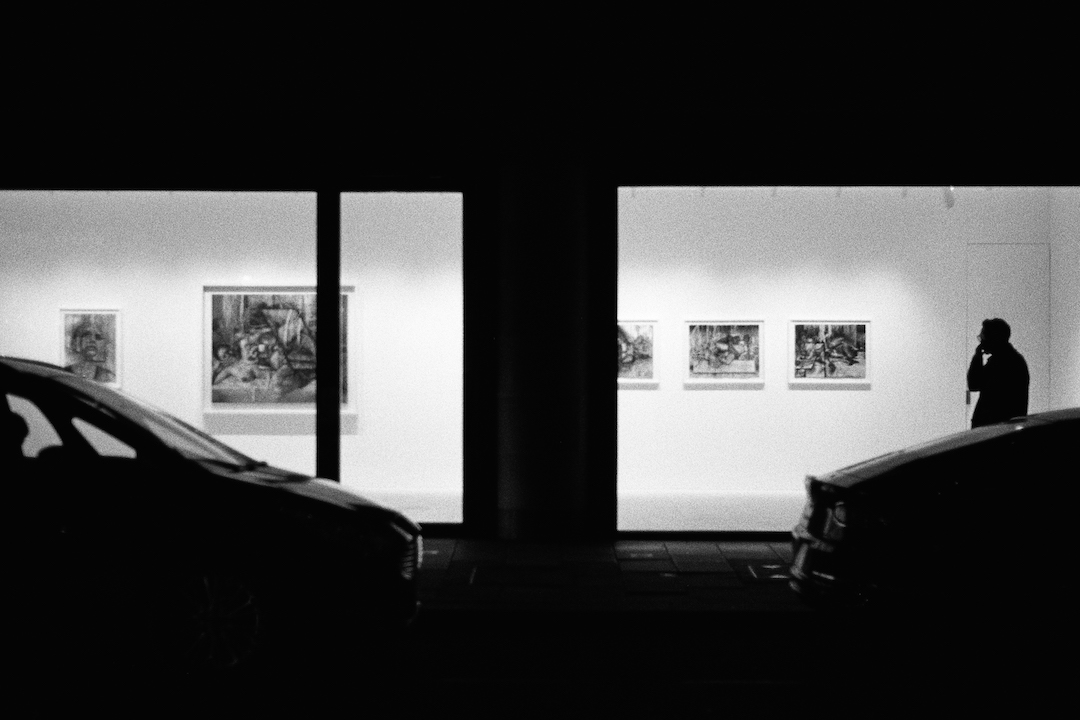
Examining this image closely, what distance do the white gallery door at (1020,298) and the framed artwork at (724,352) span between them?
7.77 feet

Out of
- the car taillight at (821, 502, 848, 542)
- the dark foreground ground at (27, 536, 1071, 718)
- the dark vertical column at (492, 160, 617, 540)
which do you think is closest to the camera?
the dark foreground ground at (27, 536, 1071, 718)

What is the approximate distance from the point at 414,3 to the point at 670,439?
5489 mm

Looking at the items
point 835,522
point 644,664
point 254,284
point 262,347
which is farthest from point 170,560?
point 254,284

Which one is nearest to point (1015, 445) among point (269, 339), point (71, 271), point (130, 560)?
point (130, 560)

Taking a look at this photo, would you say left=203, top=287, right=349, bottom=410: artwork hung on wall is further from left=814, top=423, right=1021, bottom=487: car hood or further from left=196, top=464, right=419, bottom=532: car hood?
left=814, top=423, right=1021, bottom=487: car hood

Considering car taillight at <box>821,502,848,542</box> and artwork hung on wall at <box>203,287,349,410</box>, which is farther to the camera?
artwork hung on wall at <box>203,287,349,410</box>

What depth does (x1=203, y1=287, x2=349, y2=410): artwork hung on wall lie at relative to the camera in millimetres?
10484

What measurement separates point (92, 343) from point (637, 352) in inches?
241

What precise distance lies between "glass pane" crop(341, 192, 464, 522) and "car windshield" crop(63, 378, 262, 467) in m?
4.47

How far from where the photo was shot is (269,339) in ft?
34.8

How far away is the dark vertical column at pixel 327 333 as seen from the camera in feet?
32.1

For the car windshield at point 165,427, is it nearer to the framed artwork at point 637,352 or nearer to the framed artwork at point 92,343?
the framed artwork at point 92,343

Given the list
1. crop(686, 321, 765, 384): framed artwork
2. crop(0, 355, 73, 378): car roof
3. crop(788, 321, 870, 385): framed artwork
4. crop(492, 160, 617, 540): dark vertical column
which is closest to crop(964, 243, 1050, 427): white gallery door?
crop(788, 321, 870, 385): framed artwork

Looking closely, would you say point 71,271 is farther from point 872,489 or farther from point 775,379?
point 872,489
